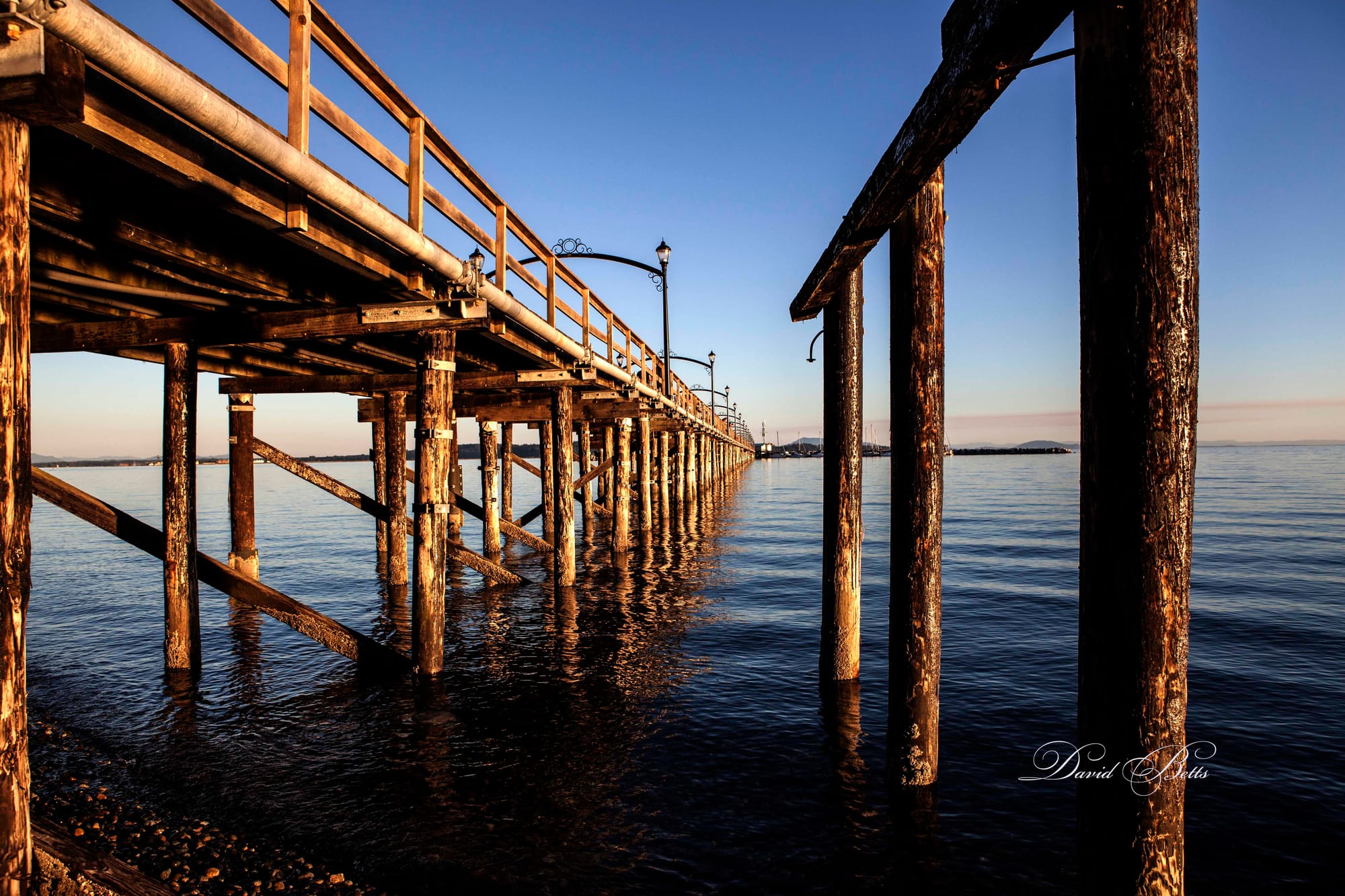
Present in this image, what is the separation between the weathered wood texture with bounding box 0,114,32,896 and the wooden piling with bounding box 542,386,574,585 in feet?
31.4

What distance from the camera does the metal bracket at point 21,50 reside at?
2.60 m

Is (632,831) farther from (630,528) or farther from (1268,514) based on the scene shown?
(1268,514)

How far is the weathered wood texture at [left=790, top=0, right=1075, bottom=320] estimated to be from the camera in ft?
8.58

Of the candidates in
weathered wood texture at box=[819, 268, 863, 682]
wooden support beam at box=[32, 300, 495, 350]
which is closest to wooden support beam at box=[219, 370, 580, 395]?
wooden support beam at box=[32, 300, 495, 350]

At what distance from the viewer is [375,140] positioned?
16.4 ft

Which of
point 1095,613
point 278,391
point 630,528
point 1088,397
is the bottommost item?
point 630,528

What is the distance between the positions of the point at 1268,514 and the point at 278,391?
34257 millimetres

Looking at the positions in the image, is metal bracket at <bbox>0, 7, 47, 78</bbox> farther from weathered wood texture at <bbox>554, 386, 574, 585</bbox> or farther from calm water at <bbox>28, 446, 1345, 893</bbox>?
weathered wood texture at <bbox>554, 386, 574, 585</bbox>

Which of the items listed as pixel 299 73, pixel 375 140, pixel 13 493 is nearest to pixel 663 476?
pixel 375 140

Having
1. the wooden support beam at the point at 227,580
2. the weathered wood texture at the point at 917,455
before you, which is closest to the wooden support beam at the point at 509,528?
the wooden support beam at the point at 227,580

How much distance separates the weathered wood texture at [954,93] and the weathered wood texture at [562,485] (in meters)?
8.41

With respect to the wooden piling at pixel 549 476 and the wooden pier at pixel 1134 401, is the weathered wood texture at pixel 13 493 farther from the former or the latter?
the wooden piling at pixel 549 476

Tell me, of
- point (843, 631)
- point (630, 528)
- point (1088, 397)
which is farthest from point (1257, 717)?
point (630, 528)

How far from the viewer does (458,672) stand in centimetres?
820
